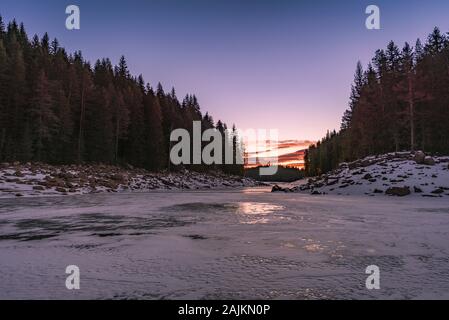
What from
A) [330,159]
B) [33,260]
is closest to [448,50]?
[330,159]

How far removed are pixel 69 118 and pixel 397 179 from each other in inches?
1463

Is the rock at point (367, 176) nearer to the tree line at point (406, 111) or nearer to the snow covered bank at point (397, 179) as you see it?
the snow covered bank at point (397, 179)

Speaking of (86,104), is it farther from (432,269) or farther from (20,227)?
(432,269)

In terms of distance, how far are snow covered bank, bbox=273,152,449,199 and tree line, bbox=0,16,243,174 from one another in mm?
29833

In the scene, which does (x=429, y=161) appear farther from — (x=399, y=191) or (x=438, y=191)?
(x=399, y=191)

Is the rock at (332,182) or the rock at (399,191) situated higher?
the rock at (332,182)

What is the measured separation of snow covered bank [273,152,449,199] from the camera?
21.5 meters

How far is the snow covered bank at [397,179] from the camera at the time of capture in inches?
845

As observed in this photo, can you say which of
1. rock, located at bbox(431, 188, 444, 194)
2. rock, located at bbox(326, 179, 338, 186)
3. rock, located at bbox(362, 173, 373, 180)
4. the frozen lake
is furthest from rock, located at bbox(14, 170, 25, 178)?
rock, located at bbox(431, 188, 444, 194)

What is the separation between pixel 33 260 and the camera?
184 inches

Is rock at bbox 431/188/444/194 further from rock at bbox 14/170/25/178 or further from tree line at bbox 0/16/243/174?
tree line at bbox 0/16/243/174

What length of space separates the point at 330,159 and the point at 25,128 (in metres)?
78.9

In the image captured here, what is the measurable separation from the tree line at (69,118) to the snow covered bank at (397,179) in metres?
29.8

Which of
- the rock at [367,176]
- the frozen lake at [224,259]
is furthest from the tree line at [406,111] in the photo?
the frozen lake at [224,259]
